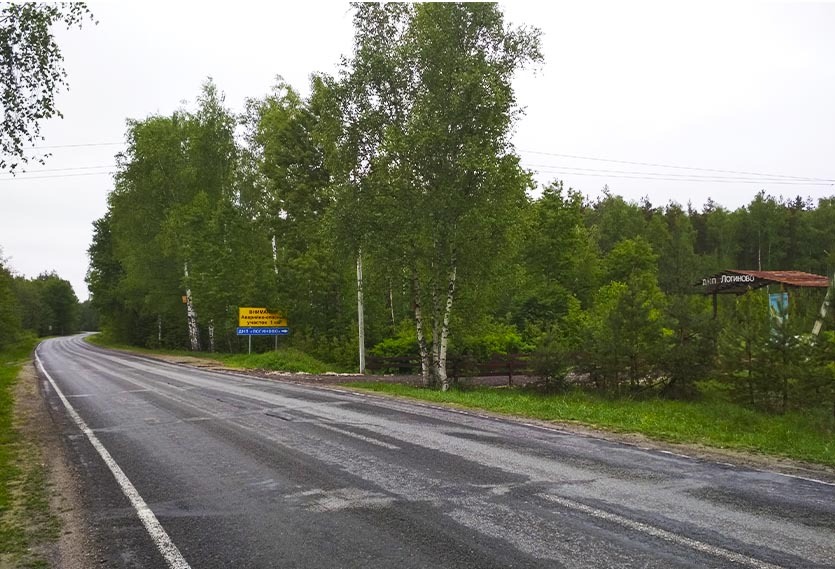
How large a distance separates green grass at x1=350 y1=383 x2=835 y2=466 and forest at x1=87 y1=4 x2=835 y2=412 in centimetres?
111

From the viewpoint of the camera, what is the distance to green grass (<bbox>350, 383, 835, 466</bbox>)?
10.1 m

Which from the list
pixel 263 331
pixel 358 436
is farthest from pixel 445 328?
pixel 263 331

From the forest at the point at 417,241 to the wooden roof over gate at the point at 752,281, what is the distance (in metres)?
0.81

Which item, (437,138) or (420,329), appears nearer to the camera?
(437,138)

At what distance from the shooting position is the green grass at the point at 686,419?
33.2 ft

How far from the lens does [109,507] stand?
654cm

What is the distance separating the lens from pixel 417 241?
2081 cm

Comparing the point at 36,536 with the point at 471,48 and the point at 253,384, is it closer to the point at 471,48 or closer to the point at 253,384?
the point at 253,384

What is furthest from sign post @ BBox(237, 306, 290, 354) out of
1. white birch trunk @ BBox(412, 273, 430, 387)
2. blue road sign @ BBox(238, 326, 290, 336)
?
white birch trunk @ BBox(412, 273, 430, 387)

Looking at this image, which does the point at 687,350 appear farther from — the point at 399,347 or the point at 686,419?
the point at 399,347

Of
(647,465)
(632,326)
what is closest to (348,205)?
(632,326)

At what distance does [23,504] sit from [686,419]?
1248 centimetres

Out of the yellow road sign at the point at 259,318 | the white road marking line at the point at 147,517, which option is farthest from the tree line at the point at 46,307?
the white road marking line at the point at 147,517

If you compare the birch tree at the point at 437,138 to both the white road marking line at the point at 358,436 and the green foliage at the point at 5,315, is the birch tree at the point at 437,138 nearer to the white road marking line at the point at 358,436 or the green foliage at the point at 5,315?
the white road marking line at the point at 358,436
